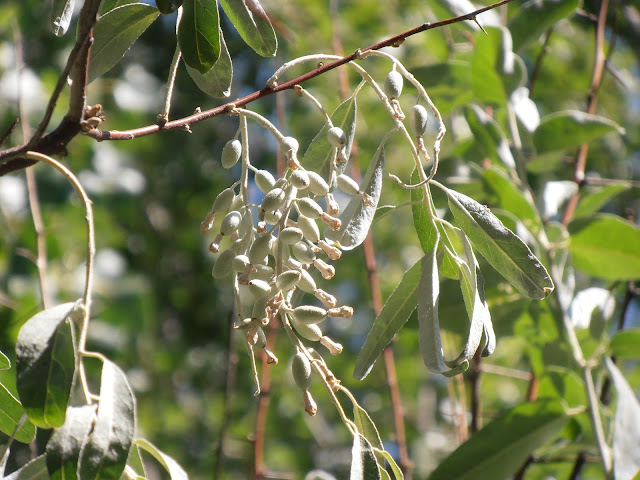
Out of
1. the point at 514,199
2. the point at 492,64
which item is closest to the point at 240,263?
the point at 514,199

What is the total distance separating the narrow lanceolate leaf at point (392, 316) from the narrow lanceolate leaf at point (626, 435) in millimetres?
294

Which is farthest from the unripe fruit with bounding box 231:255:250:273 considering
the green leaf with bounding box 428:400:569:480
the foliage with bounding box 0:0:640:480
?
the green leaf with bounding box 428:400:569:480

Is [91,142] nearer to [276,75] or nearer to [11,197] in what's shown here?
[11,197]

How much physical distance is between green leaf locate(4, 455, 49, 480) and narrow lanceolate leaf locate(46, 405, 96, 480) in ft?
0.28

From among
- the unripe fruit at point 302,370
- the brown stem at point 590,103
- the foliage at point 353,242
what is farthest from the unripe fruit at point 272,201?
the brown stem at point 590,103

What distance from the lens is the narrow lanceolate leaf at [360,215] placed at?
56 cm

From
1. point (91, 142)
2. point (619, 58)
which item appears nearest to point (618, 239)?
point (91, 142)

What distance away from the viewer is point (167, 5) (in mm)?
562

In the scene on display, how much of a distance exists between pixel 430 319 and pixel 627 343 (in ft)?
1.54

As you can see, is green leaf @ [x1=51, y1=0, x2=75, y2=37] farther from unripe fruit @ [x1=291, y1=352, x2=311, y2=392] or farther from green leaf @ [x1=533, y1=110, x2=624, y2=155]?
green leaf @ [x1=533, y1=110, x2=624, y2=155]

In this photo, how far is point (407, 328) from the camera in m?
0.94

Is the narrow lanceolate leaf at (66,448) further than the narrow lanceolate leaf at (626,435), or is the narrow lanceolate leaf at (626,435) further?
the narrow lanceolate leaf at (626,435)

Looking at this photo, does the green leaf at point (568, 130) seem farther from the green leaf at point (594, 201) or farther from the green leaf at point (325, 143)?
the green leaf at point (325, 143)

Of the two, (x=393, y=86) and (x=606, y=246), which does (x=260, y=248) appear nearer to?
(x=393, y=86)
